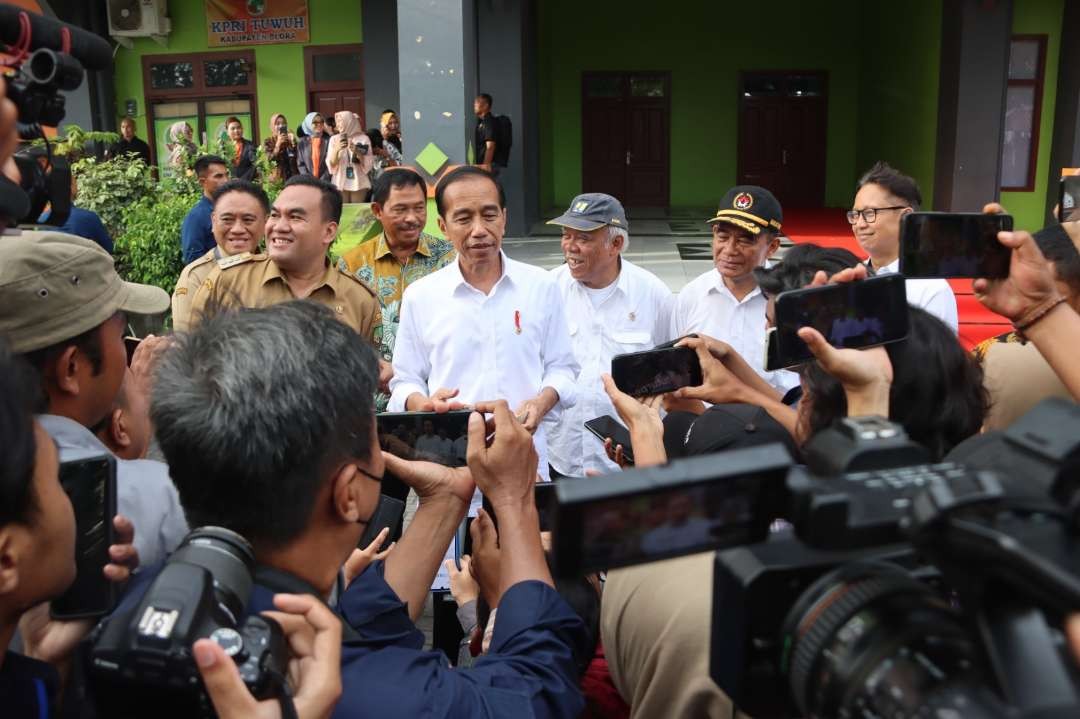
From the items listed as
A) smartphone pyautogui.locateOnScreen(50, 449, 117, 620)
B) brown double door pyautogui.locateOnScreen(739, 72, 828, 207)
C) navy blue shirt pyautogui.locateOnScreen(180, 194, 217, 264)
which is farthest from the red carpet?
navy blue shirt pyautogui.locateOnScreen(180, 194, 217, 264)

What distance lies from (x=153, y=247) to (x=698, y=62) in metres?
12.6

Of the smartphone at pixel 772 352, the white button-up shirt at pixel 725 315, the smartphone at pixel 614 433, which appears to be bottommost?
the smartphone at pixel 614 433

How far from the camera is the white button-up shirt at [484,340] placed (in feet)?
10.1

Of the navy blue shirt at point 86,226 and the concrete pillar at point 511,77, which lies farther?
the concrete pillar at point 511,77

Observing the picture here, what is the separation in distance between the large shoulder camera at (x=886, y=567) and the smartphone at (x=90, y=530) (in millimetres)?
807

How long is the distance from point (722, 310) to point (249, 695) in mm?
2792

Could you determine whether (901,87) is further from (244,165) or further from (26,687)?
(26,687)

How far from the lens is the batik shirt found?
392 cm

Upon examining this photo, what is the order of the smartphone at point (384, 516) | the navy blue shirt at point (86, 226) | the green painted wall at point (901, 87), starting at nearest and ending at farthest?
1. the smartphone at point (384, 516)
2. the navy blue shirt at point (86, 226)
3. the green painted wall at point (901, 87)

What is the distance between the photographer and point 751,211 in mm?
3480

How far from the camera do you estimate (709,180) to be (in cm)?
1744

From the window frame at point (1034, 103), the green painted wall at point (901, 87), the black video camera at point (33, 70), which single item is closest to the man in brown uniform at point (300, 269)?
the black video camera at point (33, 70)

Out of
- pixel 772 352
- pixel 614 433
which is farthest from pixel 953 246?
pixel 614 433

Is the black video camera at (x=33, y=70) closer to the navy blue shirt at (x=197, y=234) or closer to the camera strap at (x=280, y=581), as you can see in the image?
the camera strap at (x=280, y=581)
